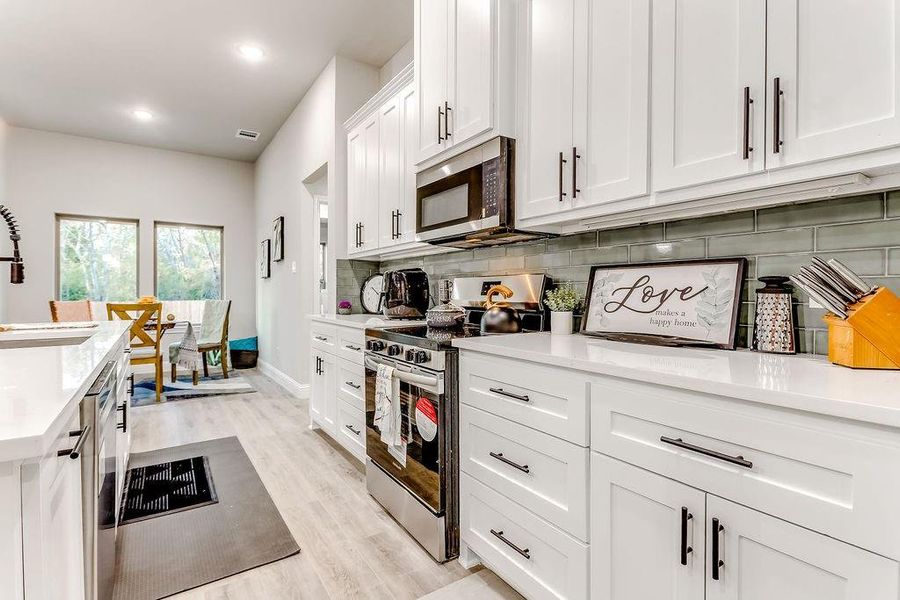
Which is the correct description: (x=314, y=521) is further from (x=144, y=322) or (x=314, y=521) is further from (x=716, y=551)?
(x=144, y=322)

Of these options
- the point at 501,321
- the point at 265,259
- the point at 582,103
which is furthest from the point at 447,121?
the point at 265,259

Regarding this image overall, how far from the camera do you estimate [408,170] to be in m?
2.89

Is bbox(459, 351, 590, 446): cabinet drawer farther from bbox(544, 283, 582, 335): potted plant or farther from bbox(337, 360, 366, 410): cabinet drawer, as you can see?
bbox(337, 360, 366, 410): cabinet drawer

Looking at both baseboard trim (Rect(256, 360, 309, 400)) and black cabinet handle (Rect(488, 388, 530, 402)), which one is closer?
black cabinet handle (Rect(488, 388, 530, 402))

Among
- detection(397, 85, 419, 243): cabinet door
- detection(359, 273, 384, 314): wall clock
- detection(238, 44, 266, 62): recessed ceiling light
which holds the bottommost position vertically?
detection(359, 273, 384, 314): wall clock

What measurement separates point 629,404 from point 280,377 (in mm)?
4760

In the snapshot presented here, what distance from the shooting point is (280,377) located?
17.0ft

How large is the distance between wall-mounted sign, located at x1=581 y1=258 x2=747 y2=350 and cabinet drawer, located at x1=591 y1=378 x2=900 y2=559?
1.74ft

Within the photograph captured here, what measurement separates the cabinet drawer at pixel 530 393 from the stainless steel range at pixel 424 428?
12 cm

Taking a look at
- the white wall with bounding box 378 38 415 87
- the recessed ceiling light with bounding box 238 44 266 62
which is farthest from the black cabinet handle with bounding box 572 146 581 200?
the recessed ceiling light with bounding box 238 44 266 62

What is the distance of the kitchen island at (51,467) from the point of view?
0.65 metres

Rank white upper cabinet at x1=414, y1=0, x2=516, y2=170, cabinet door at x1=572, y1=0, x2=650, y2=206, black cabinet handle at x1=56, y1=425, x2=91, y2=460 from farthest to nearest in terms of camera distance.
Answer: white upper cabinet at x1=414, y1=0, x2=516, y2=170, cabinet door at x1=572, y1=0, x2=650, y2=206, black cabinet handle at x1=56, y1=425, x2=91, y2=460

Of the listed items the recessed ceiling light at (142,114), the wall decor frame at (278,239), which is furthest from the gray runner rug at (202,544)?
the recessed ceiling light at (142,114)

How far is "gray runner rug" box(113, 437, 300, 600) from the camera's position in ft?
5.68
